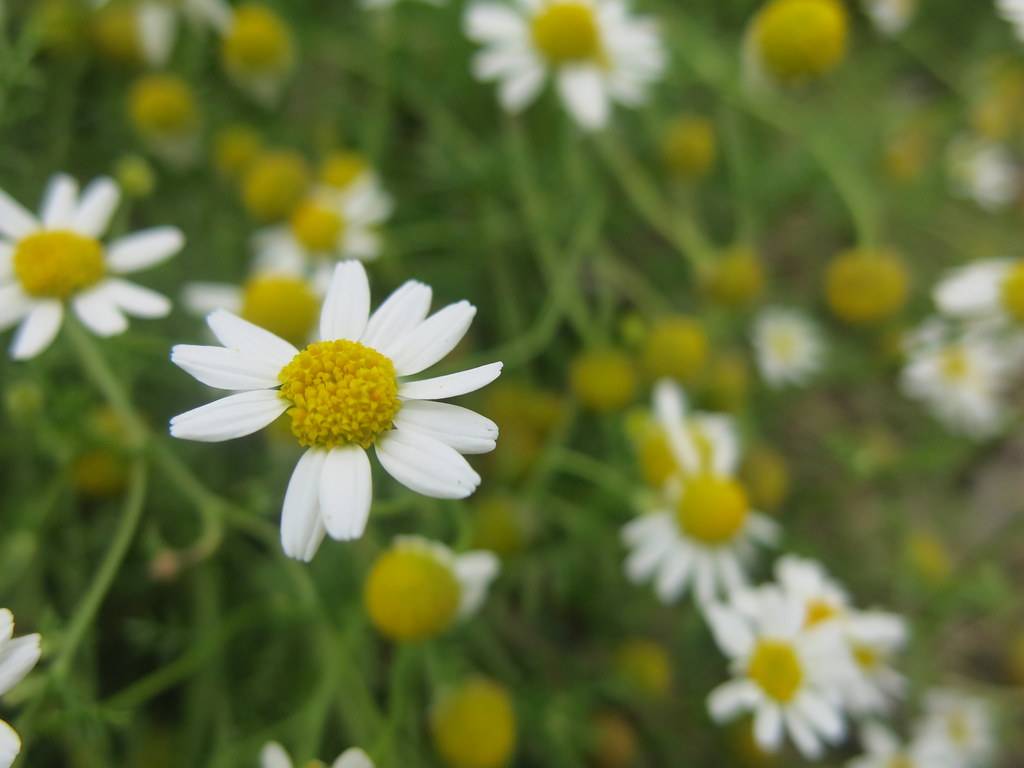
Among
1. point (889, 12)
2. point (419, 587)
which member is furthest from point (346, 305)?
point (889, 12)

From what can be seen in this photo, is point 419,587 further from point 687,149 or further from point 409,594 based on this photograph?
point 687,149

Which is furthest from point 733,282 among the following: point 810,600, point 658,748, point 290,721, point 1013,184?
point 1013,184

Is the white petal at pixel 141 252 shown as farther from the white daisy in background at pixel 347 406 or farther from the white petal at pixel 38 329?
the white daisy in background at pixel 347 406

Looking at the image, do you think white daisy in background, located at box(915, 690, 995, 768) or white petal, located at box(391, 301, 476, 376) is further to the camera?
white daisy in background, located at box(915, 690, 995, 768)

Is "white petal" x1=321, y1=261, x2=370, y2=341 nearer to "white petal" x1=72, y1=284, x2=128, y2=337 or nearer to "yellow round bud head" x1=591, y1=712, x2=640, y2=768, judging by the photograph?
"white petal" x1=72, y1=284, x2=128, y2=337

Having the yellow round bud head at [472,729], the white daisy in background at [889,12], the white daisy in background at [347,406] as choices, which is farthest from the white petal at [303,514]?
the white daisy in background at [889,12]

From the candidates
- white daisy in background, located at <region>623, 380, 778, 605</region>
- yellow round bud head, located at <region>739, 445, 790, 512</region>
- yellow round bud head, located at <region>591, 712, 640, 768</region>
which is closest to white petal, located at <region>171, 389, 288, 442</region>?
white daisy in background, located at <region>623, 380, 778, 605</region>
